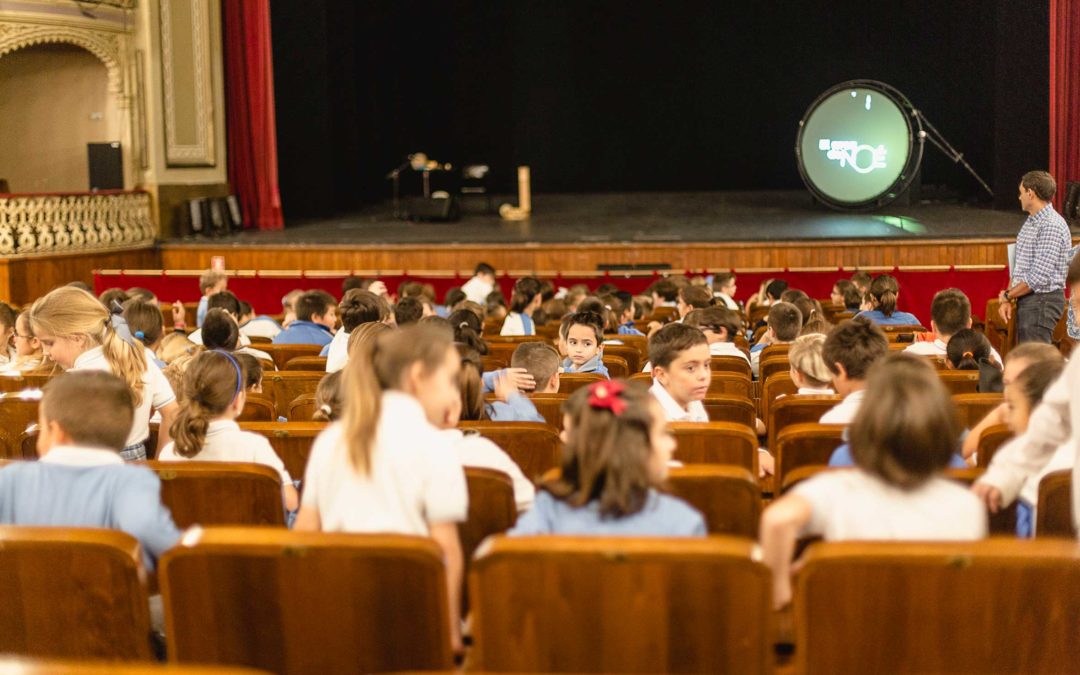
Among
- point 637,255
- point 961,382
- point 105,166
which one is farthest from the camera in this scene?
point 105,166

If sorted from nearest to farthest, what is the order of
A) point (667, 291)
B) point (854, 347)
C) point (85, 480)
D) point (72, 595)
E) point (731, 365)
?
point (72, 595) → point (85, 480) → point (854, 347) → point (731, 365) → point (667, 291)

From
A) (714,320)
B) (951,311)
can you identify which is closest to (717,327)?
(714,320)

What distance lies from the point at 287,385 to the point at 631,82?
1414 centimetres

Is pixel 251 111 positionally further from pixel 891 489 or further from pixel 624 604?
pixel 624 604

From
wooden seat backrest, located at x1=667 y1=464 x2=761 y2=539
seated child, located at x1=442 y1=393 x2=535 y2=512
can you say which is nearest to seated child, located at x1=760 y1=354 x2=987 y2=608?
wooden seat backrest, located at x1=667 y1=464 x2=761 y2=539

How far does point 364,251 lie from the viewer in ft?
39.9

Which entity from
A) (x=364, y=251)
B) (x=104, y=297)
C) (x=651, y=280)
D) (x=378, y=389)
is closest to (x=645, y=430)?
(x=378, y=389)

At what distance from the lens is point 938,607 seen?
2.03 m

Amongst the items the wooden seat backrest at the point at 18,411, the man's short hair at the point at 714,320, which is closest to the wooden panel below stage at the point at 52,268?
the wooden seat backrest at the point at 18,411

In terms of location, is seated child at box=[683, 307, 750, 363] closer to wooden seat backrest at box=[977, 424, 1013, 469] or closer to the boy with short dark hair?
the boy with short dark hair

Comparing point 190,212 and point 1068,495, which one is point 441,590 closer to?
point 1068,495

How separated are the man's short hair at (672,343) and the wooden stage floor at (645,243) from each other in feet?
25.6

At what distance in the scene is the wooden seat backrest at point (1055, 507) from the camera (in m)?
2.60

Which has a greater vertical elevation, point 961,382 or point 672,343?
point 672,343
